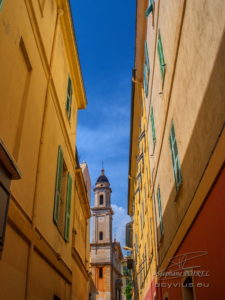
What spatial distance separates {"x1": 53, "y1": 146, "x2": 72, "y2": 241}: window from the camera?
312 inches

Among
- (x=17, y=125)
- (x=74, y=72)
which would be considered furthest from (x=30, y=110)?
(x=74, y=72)

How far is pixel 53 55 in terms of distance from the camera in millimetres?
7965

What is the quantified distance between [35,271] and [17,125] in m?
2.53

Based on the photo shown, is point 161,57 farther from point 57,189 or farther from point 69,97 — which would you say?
point 57,189

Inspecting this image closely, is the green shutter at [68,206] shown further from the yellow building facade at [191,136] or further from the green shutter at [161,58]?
the green shutter at [161,58]

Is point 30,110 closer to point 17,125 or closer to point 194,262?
point 17,125

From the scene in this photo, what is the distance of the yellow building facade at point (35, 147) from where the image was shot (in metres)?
4.75

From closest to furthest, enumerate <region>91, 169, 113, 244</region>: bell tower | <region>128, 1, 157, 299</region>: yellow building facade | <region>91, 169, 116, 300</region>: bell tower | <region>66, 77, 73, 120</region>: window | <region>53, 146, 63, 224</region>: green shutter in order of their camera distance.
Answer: <region>53, 146, 63, 224</region>: green shutter < <region>66, 77, 73, 120</region>: window < <region>128, 1, 157, 299</region>: yellow building facade < <region>91, 169, 116, 300</region>: bell tower < <region>91, 169, 113, 244</region>: bell tower

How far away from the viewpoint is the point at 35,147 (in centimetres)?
618

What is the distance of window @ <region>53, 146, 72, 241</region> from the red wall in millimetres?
3357

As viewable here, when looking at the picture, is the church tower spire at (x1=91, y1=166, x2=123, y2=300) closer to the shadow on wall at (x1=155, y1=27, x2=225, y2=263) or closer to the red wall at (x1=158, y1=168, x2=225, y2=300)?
the shadow on wall at (x1=155, y1=27, x2=225, y2=263)

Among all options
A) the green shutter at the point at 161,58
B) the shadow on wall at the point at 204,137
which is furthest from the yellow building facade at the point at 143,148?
the shadow on wall at the point at 204,137

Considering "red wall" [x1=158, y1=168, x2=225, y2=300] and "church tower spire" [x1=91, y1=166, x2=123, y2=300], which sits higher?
"church tower spire" [x1=91, y1=166, x2=123, y2=300]
